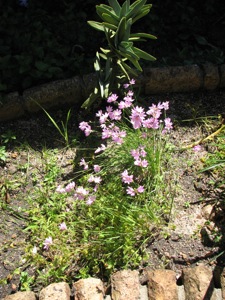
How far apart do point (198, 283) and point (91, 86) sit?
69.5 inches

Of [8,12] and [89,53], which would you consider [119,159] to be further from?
[8,12]

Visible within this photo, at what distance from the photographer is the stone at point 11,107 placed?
359 centimetres

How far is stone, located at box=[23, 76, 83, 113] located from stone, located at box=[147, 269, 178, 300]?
1629mm

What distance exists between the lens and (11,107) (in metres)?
3.62

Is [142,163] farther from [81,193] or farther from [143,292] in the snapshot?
[143,292]

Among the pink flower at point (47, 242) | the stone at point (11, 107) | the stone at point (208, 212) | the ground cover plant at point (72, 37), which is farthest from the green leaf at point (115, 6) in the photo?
the pink flower at point (47, 242)

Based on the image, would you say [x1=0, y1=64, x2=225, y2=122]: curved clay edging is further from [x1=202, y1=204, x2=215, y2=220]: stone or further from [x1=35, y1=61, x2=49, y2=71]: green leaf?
[x1=202, y1=204, x2=215, y2=220]: stone

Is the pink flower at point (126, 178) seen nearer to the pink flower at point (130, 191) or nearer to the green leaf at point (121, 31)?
the pink flower at point (130, 191)

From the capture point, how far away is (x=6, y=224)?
3.18 metres

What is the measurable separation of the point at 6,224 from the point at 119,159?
93 centimetres

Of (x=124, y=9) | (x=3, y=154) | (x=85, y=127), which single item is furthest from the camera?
(x=3, y=154)

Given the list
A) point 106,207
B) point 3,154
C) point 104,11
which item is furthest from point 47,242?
point 104,11

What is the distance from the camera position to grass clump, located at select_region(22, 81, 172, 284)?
2.92 metres

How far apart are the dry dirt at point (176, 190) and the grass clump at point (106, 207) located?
0.09m
